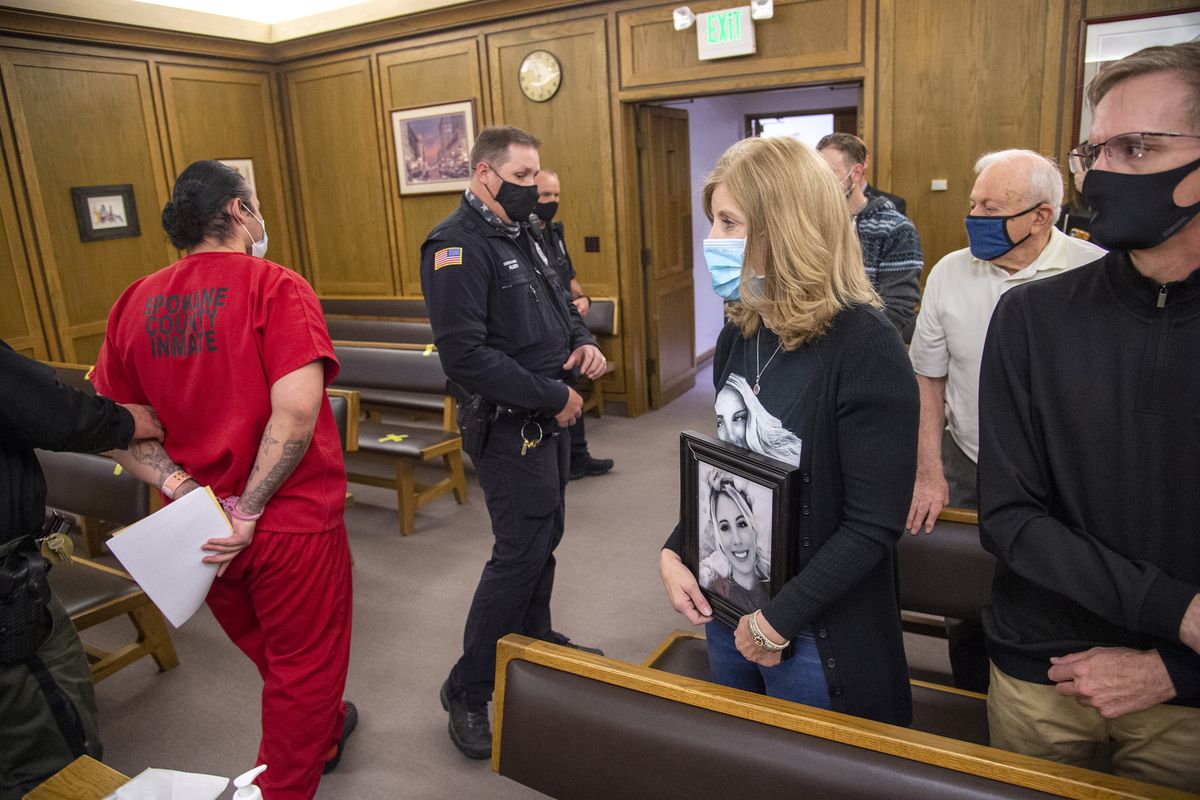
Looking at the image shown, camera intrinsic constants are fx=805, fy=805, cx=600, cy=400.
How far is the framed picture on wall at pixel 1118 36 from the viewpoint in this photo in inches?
149

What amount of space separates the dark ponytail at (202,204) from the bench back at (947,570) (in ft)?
5.50

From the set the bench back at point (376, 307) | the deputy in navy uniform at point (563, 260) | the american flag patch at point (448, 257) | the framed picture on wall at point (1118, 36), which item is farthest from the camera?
the bench back at point (376, 307)

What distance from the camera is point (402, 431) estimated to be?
4137 mm

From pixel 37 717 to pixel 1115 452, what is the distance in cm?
191

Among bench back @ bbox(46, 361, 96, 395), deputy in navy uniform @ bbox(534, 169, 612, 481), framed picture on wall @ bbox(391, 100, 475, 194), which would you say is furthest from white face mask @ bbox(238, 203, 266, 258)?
framed picture on wall @ bbox(391, 100, 475, 194)

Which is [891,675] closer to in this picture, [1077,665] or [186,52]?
[1077,665]

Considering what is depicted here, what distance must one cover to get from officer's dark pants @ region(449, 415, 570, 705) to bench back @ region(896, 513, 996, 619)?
37.2 inches

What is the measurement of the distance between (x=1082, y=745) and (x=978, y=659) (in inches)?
36.1

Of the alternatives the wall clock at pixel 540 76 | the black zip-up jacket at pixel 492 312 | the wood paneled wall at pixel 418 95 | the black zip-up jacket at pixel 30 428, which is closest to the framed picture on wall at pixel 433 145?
the wood paneled wall at pixel 418 95

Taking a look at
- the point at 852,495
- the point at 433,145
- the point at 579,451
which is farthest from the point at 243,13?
the point at 852,495

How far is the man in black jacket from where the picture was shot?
1486 millimetres

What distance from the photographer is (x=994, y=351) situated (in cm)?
115

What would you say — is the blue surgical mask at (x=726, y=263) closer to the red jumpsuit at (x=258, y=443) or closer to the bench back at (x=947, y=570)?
the bench back at (x=947, y=570)

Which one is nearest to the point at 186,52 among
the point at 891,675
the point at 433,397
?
the point at 433,397
